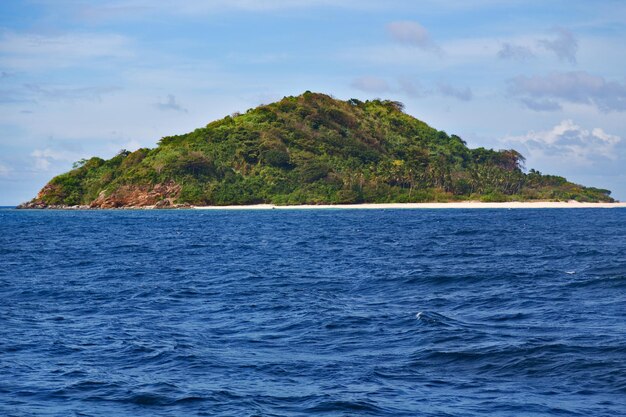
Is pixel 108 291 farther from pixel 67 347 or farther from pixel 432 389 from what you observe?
pixel 432 389

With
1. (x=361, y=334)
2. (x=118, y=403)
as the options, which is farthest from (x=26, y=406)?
(x=361, y=334)

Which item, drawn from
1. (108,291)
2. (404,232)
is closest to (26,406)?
(108,291)

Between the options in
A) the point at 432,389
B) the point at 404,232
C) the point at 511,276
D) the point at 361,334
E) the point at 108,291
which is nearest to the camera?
the point at 432,389

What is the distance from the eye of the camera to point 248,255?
60.3m

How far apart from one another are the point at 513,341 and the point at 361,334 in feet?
15.7

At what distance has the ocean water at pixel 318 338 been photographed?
1805cm

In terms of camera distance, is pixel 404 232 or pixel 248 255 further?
pixel 404 232

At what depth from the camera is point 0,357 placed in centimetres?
2256

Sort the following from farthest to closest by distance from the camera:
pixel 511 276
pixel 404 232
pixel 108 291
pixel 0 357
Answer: pixel 404 232, pixel 511 276, pixel 108 291, pixel 0 357

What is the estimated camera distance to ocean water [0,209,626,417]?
18.0 m

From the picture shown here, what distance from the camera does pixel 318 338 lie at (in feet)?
83.4

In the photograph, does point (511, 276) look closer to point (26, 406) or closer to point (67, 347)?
point (67, 347)

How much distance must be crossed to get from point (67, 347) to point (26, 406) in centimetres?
635

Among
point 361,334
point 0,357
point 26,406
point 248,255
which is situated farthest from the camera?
point 248,255
